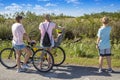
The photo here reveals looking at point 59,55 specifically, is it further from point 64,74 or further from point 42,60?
point 64,74

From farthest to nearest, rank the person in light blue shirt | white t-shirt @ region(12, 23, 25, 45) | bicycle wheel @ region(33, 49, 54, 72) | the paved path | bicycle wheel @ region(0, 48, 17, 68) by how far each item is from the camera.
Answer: bicycle wheel @ region(0, 48, 17, 68)
bicycle wheel @ region(33, 49, 54, 72)
white t-shirt @ region(12, 23, 25, 45)
the person in light blue shirt
the paved path

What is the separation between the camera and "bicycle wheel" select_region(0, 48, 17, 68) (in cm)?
1008

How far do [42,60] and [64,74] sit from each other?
0.91 meters

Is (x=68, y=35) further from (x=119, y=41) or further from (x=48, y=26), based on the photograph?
(x=48, y=26)

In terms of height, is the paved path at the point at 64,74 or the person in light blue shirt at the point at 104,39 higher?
the person in light blue shirt at the point at 104,39

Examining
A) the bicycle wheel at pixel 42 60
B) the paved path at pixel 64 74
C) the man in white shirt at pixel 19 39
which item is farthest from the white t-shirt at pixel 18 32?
the paved path at pixel 64 74

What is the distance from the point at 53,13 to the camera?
2186cm

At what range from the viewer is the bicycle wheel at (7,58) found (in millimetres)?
10078

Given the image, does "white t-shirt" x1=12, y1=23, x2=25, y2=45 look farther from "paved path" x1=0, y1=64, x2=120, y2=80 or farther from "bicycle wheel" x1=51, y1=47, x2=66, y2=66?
"bicycle wheel" x1=51, y1=47, x2=66, y2=66

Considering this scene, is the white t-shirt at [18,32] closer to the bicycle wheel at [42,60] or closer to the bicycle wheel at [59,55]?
the bicycle wheel at [42,60]

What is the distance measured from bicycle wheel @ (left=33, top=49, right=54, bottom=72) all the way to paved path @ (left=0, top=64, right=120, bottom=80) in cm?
18

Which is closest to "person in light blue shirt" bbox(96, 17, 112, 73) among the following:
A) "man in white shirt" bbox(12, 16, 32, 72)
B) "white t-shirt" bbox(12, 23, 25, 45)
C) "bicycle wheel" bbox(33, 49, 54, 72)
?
"bicycle wheel" bbox(33, 49, 54, 72)

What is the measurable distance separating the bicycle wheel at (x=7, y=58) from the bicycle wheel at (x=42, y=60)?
0.94 metres

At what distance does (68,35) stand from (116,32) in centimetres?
365
